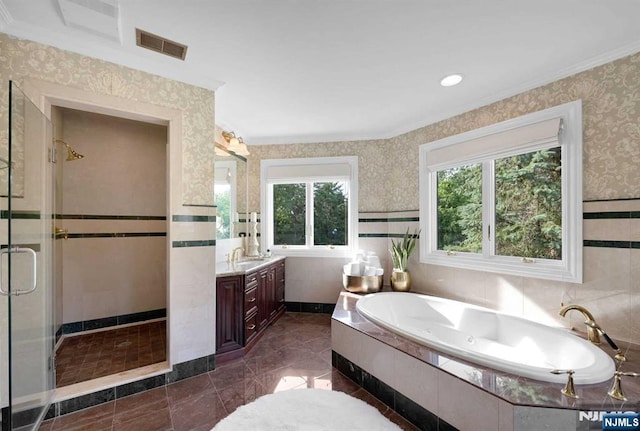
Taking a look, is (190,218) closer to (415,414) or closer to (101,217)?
(101,217)

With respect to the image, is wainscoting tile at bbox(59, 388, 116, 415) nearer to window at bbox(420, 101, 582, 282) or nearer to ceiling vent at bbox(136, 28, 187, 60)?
ceiling vent at bbox(136, 28, 187, 60)

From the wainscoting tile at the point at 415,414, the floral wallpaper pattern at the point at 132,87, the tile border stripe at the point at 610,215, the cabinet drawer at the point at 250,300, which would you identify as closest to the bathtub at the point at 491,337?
the wainscoting tile at the point at 415,414

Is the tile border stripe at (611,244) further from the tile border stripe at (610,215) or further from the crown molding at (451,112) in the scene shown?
the crown molding at (451,112)

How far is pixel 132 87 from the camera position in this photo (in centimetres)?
198

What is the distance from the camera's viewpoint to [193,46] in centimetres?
180

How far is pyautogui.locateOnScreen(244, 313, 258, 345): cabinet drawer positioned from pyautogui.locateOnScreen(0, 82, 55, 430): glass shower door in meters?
1.33

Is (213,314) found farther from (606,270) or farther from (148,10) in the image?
(606,270)

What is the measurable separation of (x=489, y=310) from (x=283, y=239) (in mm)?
2553

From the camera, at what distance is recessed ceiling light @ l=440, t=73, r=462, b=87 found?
2.18 metres

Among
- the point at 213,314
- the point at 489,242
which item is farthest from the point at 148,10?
the point at 489,242

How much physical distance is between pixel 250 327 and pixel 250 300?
27cm

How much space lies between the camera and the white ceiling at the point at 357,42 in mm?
1476

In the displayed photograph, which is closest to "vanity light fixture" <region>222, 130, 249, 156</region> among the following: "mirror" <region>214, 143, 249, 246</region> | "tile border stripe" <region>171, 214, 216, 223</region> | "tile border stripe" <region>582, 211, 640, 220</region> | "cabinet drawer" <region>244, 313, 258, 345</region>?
"mirror" <region>214, 143, 249, 246</region>

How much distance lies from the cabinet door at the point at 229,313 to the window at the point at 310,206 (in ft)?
4.37
